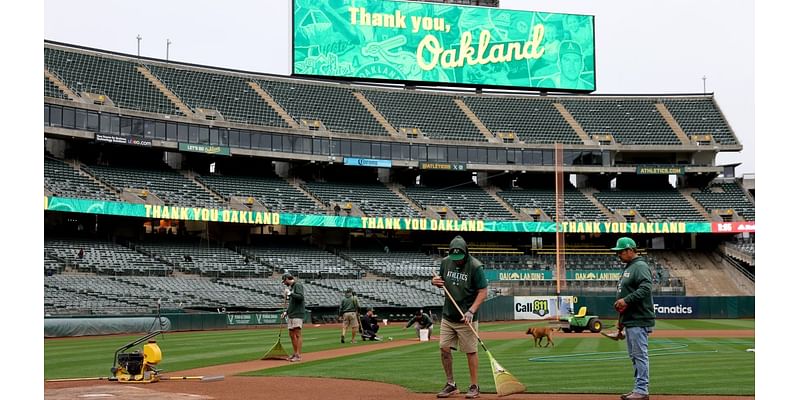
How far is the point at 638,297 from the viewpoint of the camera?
11.6 metres

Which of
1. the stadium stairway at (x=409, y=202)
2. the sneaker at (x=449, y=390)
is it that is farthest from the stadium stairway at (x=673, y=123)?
the sneaker at (x=449, y=390)

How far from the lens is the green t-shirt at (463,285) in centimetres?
1252

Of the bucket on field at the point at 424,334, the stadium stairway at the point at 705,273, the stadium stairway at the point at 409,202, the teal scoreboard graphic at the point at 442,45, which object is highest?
the teal scoreboard graphic at the point at 442,45

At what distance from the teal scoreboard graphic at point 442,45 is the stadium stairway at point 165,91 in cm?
978

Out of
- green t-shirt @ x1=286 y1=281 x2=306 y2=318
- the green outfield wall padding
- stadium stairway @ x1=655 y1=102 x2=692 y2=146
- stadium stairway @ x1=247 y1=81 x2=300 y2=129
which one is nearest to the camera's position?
green t-shirt @ x1=286 y1=281 x2=306 y2=318

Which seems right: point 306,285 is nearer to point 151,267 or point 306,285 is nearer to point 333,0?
point 151,267

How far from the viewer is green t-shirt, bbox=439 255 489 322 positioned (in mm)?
12516

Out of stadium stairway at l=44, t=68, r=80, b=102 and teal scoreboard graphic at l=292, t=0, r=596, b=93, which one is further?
teal scoreboard graphic at l=292, t=0, r=596, b=93

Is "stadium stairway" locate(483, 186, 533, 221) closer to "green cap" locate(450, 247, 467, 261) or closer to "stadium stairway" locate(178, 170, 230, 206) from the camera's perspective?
"stadium stairway" locate(178, 170, 230, 206)

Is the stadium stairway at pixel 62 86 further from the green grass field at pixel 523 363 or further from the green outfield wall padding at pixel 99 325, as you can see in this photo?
the green grass field at pixel 523 363

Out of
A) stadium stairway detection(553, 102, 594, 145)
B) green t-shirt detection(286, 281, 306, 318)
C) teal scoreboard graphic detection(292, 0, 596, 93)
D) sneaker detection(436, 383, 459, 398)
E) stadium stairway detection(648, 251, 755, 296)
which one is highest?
teal scoreboard graphic detection(292, 0, 596, 93)

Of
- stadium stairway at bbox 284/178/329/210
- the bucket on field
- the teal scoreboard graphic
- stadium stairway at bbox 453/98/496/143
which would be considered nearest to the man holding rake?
the bucket on field

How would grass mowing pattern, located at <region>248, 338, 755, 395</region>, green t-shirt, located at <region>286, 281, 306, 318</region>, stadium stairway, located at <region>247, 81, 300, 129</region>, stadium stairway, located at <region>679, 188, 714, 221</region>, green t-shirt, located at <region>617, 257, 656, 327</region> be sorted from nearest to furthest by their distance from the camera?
Answer: 1. green t-shirt, located at <region>617, 257, 656, 327</region>
2. grass mowing pattern, located at <region>248, 338, 755, 395</region>
3. green t-shirt, located at <region>286, 281, 306, 318</region>
4. stadium stairway, located at <region>247, 81, 300, 129</region>
5. stadium stairway, located at <region>679, 188, 714, 221</region>

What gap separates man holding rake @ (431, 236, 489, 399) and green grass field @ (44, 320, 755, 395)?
1066 millimetres
